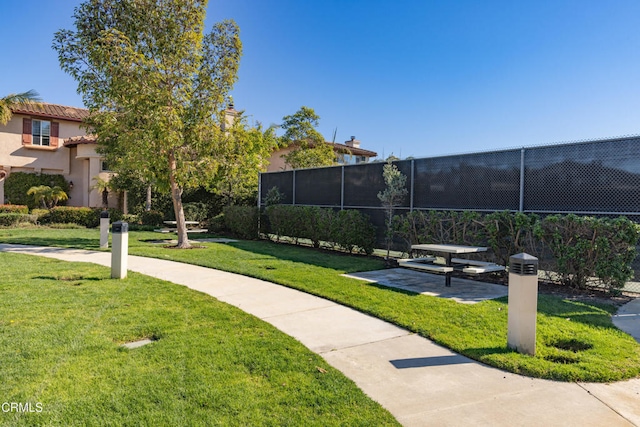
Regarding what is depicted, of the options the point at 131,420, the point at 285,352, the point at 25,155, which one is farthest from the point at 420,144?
the point at 25,155

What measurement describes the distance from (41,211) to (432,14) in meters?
21.2

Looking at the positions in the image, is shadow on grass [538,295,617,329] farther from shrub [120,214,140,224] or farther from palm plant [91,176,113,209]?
palm plant [91,176,113,209]

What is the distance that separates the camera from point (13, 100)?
21.8 metres

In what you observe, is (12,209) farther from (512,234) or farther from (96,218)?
(512,234)

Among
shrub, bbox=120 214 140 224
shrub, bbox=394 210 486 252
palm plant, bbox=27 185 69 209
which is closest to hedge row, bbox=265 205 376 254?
shrub, bbox=394 210 486 252

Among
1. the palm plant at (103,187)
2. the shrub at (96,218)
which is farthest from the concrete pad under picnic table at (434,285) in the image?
the palm plant at (103,187)

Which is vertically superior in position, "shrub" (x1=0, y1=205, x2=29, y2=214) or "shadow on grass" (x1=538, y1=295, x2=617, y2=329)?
"shrub" (x1=0, y1=205, x2=29, y2=214)

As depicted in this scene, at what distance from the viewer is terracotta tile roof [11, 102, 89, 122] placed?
968 inches

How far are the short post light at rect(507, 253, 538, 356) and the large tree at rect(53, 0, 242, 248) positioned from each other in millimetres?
9674

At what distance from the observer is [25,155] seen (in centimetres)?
2536

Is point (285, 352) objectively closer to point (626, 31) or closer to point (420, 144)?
point (626, 31)

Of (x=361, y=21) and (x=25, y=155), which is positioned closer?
(x=361, y=21)

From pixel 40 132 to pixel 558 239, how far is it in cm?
3015

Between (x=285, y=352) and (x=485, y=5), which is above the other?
(x=485, y=5)
